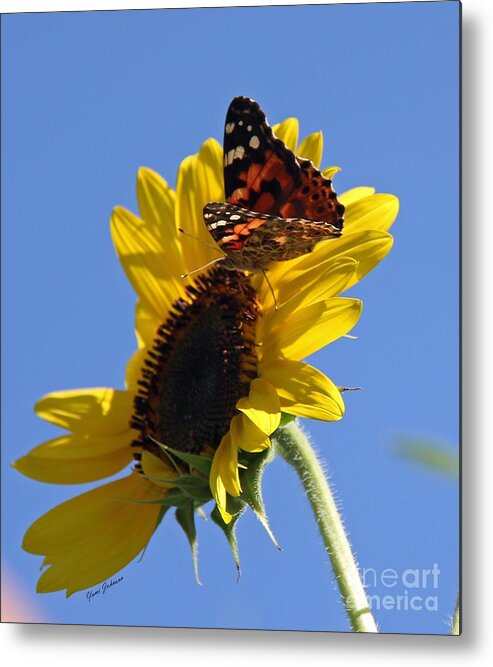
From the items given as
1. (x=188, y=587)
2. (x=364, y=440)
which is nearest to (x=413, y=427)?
(x=364, y=440)

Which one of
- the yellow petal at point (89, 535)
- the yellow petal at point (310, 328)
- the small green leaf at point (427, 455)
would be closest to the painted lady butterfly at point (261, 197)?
the yellow petal at point (310, 328)

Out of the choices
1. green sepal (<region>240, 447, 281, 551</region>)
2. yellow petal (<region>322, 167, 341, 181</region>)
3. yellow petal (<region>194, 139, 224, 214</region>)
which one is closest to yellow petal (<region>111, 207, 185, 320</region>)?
yellow petal (<region>194, 139, 224, 214</region>)

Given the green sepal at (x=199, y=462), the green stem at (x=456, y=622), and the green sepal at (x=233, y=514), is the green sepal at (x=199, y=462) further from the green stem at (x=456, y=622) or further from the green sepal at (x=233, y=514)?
the green stem at (x=456, y=622)

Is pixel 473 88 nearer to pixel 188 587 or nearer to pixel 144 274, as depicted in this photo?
pixel 144 274

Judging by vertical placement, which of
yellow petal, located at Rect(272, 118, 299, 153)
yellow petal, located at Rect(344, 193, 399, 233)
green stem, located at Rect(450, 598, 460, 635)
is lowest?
green stem, located at Rect(450, 598, 460, 635)
